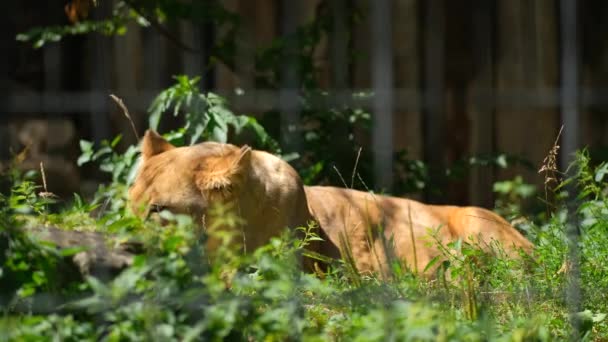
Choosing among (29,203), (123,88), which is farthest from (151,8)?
(29,203)

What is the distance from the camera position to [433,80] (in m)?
5.35

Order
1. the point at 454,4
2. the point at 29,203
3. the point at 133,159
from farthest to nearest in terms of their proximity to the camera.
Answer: the point at 454,4 < the point at 133,159 < the point at 29,203

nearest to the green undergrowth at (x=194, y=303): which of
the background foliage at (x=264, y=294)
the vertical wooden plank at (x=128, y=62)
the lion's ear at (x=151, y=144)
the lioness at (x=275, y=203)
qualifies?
the background foliage at (x=264, y=294)

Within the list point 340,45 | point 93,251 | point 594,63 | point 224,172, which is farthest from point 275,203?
point 594,63

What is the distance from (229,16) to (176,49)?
112 centimetres

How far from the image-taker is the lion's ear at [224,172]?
123 inches

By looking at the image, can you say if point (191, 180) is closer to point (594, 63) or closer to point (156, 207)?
point (156, 207)

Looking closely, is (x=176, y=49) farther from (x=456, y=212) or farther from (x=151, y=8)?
(x=456, y=212)

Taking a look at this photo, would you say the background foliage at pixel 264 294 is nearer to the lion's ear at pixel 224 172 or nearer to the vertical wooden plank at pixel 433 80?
the lion's ear at pixel 224 172

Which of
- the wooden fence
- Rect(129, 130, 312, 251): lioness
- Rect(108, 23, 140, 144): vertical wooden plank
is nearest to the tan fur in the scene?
Rect(129, 130, 312, 251): lioness

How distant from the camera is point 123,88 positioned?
5262 millimetres

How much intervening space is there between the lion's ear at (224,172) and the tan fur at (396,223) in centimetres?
44

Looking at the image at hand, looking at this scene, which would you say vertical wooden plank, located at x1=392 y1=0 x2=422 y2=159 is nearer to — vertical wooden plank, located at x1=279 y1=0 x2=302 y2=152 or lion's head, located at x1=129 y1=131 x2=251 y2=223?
vertical wooden plank, located at x1=279 y1=0 x2=302 y2=152

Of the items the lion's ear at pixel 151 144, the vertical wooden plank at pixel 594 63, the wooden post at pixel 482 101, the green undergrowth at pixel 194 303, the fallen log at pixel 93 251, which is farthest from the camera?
the vertical wooden plank at pixel 594 63
